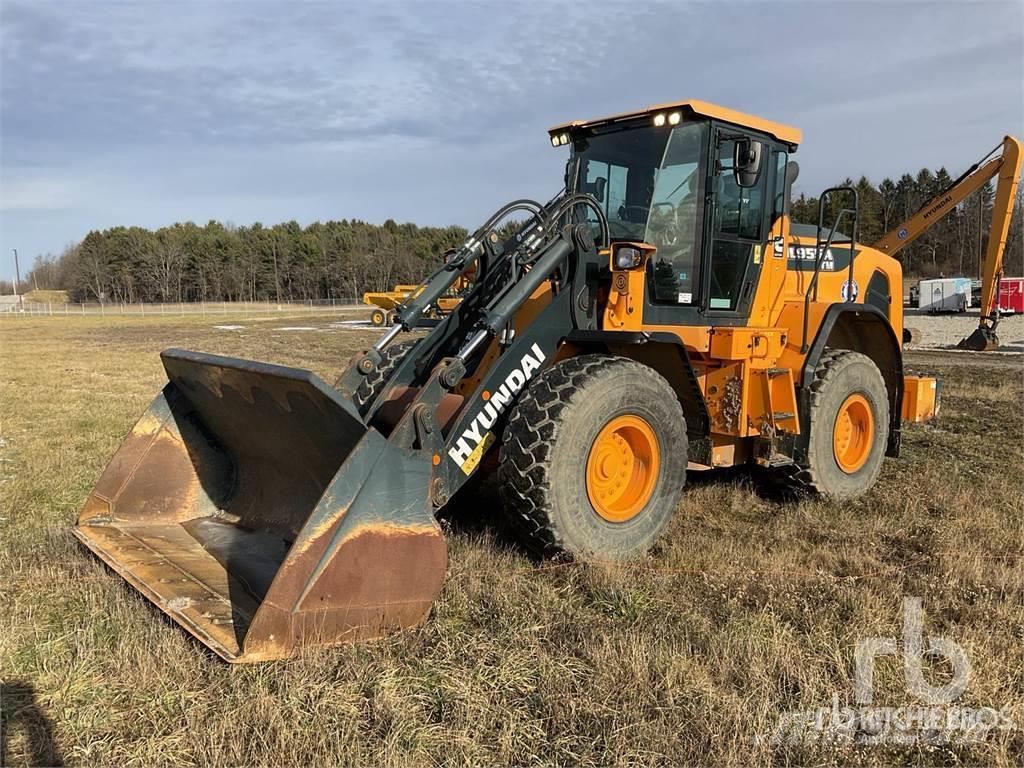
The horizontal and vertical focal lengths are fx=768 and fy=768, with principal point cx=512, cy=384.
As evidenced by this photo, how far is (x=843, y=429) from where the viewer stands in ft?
20.7

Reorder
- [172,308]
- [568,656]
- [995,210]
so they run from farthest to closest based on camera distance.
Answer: [172,308]
[995,210]
[568,656]

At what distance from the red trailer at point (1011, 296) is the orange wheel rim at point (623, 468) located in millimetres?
35539

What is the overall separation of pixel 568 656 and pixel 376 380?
2469 millimetres

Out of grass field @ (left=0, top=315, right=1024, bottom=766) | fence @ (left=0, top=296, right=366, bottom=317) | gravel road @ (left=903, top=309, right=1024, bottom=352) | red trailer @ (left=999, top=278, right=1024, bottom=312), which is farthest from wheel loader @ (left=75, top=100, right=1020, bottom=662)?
fence @ (left=0, top=296, right=366, bottom=317)

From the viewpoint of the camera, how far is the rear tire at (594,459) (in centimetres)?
419

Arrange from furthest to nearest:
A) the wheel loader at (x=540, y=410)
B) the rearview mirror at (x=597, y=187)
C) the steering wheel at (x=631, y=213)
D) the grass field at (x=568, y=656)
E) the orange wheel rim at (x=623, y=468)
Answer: the rearview mirror at (x=597, y=187), the steering wheel at (x=631, y=213), the orange wheel rim at (x=623, y=468), the wheel loader at (x=540, y=410), the grass field at (x=568, y=656)

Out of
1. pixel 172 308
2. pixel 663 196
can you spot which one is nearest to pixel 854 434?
pixel 663 196

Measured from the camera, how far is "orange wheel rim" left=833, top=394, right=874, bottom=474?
627cm

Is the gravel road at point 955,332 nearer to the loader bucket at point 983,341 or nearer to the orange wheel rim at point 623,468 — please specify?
the loader bucket at point 983,341

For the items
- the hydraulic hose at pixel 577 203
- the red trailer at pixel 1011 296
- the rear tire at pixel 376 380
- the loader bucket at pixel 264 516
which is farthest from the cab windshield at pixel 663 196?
the red trailer at pixel 1011 296

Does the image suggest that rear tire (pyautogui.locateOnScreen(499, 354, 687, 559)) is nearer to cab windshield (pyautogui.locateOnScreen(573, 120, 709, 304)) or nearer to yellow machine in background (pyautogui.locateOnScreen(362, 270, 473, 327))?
cab windshield (pyautogui.locateOnScreen(573, 120, 709, 304))

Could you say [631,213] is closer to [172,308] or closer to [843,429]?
[843,429]

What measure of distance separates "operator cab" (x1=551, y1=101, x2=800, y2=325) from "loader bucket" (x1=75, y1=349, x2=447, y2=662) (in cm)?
247

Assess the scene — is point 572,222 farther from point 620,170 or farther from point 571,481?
point 571,481
